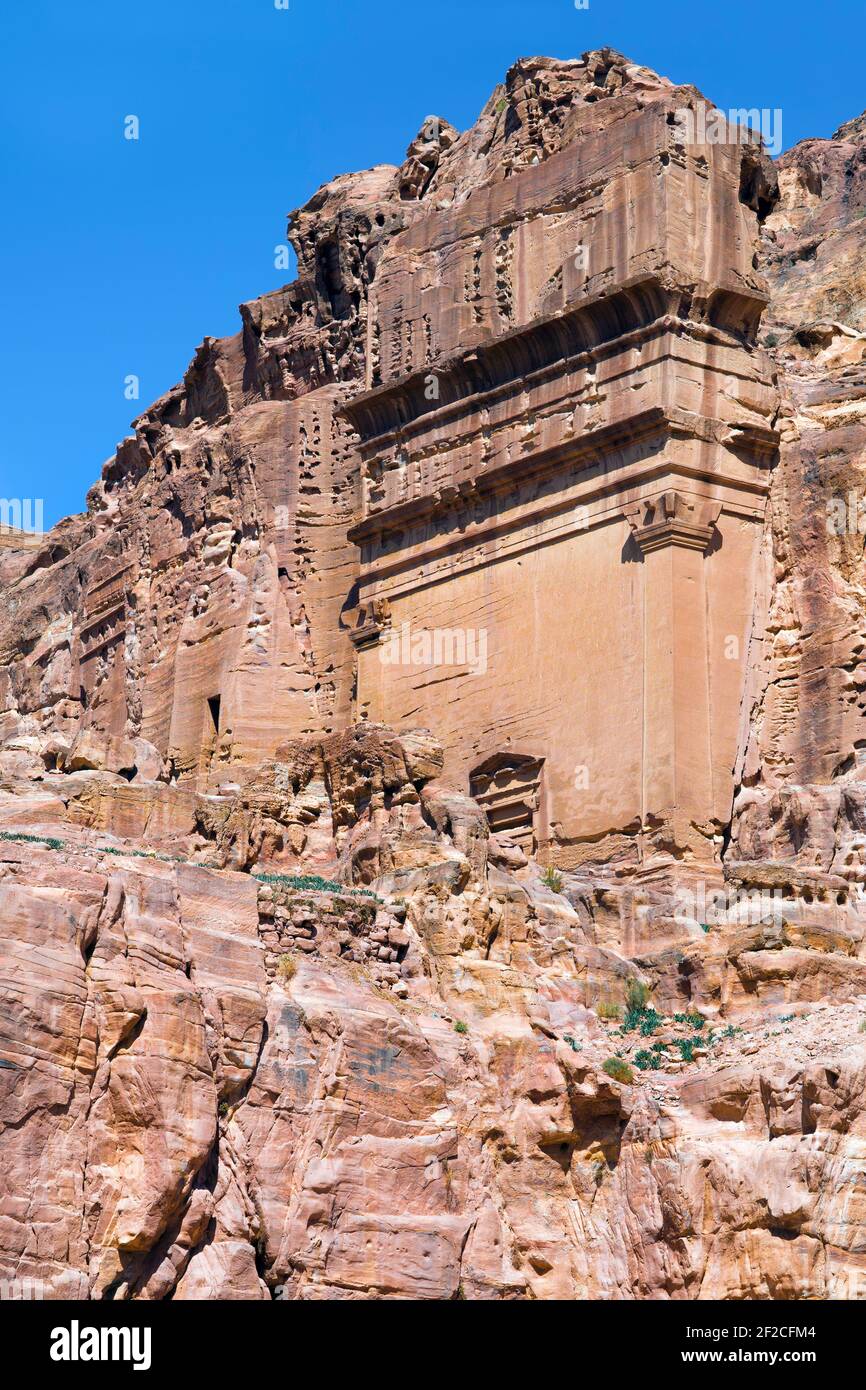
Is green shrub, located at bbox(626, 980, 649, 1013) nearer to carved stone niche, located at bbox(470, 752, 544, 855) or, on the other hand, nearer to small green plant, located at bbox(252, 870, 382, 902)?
small green plant, located at bbox(252, 870, 382, 902)

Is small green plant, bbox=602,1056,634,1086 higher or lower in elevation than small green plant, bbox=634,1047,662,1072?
lower

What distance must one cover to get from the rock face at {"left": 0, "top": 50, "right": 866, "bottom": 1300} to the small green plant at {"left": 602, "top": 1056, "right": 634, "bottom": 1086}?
4cm

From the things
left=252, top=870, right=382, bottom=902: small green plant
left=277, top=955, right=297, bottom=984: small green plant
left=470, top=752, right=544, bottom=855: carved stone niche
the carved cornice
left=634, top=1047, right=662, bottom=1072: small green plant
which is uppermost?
the carved cornice

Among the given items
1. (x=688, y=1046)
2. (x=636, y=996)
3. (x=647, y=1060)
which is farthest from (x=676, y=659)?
(x=647, y=1060)

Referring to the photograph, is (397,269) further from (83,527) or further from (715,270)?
(83,527)

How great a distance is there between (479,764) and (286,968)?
11.6 meters

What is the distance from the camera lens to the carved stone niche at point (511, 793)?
38.5 metres

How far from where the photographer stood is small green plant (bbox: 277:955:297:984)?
28.4m

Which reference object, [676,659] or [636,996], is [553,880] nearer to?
[636,996]

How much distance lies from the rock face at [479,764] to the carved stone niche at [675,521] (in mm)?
53

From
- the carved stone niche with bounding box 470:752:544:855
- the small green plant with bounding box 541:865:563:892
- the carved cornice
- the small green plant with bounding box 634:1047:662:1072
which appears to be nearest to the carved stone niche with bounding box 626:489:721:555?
the carved cornice

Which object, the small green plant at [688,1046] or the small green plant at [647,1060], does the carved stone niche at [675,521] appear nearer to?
the small green plant at [688,1046]

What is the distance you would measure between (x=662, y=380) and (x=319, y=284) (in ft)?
35.8

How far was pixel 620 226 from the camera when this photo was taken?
1567 inches
